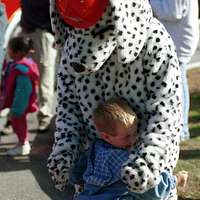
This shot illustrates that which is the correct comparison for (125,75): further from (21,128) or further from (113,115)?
(21,128)

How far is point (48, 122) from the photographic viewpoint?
270 inches

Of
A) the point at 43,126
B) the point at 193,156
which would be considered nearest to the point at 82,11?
the point at 193,156

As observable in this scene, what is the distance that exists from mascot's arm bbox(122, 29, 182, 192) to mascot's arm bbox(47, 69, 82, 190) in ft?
1.00

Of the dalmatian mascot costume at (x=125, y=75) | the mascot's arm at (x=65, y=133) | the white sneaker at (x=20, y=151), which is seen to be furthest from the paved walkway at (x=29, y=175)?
the dalmatian mascot costume at (x=125, y=75)

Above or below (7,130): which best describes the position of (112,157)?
above

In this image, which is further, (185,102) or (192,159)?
(185,102)

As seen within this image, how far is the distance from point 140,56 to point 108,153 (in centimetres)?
46

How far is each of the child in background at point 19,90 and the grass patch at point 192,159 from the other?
1.38 meters

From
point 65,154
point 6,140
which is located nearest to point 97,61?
point 65,154

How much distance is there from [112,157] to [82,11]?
0.68 metres

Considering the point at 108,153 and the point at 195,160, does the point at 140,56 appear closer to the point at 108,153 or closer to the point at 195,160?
the point at 108,153

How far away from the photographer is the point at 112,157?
10.0 feet

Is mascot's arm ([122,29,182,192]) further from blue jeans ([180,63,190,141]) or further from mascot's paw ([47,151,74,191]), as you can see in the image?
blue jeans ([180,63,190,141])

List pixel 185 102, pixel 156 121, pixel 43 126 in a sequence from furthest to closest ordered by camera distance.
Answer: pixel 43 126, pixel 185 102, pixel 156 121
